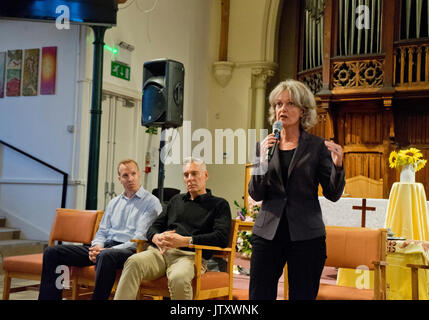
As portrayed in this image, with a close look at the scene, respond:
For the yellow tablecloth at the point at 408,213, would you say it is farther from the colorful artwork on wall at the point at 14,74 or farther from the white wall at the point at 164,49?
the colorful artwork on wall at the point at 14,74

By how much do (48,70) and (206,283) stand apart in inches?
183

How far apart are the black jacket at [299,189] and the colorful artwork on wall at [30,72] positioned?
5.81m

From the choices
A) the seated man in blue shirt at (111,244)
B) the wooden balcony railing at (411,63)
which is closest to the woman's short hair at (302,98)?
the seated man in blue shirt at (111,244)

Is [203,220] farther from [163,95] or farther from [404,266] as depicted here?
[163,95]

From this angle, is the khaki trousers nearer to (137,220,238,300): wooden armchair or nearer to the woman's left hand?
(137,220,238,300): wooden armchair

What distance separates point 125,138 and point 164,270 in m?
4.66

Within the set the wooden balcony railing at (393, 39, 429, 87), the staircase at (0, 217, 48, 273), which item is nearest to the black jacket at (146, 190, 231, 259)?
the staircase at (0, 217, 48, 273)

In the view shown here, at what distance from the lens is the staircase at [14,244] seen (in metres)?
6.50

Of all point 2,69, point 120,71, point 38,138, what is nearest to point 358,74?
point 120,71

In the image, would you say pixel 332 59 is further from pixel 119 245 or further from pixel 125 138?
pixel 119 245

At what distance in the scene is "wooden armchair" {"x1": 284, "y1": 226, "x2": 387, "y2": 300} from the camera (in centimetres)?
319

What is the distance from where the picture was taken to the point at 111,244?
4.05 meters
